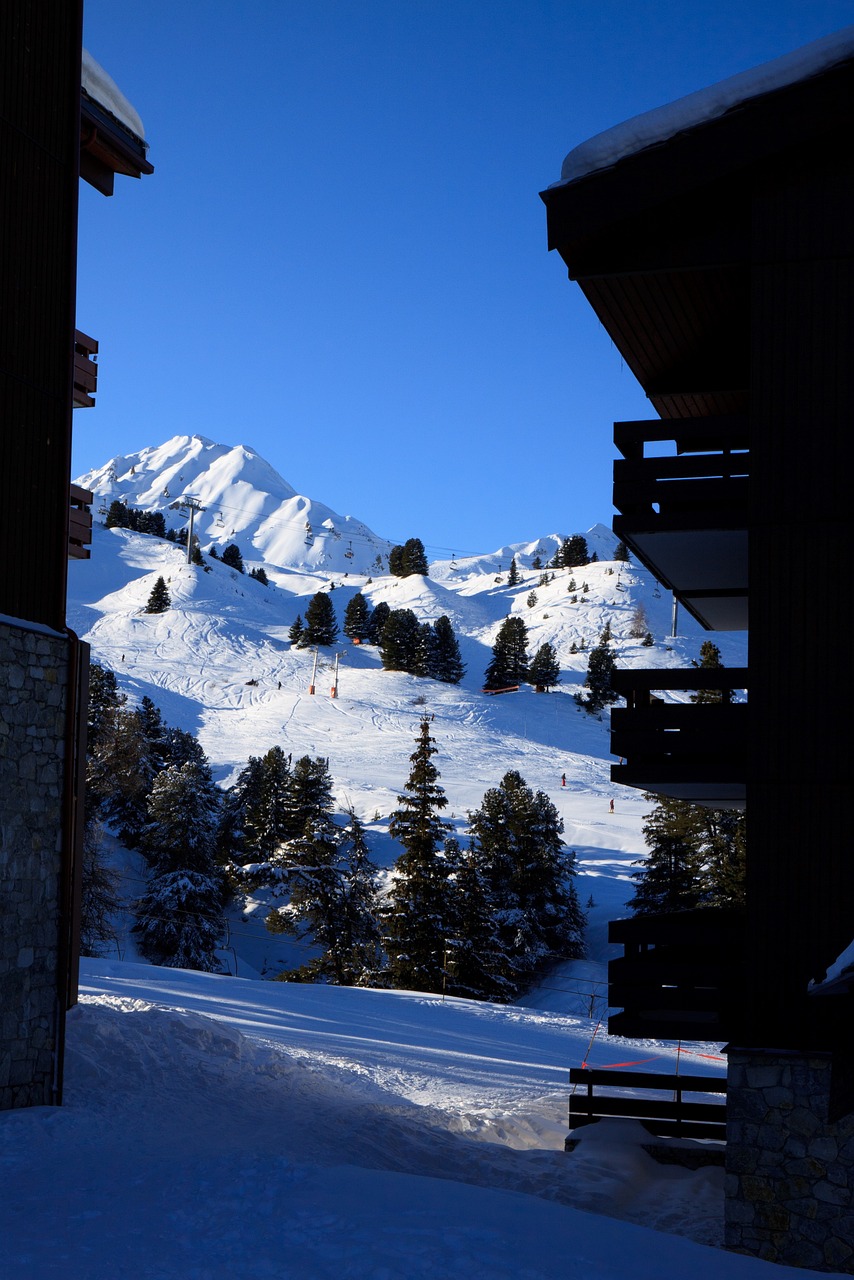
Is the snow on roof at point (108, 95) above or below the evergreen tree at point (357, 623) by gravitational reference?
below

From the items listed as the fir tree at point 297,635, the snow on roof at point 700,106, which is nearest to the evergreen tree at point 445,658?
the fir tree at point 297,635

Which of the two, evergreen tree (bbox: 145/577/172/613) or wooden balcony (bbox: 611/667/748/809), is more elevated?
evergreen tree (bbox: 145/577/172/613)

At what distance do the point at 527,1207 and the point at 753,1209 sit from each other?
187 cm

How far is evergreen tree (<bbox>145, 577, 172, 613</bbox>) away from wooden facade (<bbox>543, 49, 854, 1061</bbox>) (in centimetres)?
8614

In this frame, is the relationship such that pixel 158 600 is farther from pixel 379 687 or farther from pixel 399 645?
pixel 379 687

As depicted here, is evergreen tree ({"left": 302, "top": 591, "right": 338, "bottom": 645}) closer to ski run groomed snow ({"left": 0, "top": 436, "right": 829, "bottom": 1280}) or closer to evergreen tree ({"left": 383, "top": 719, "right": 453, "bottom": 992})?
evergreen tree ({"left": 383, "top": 719, "right": 453, "bottom": 992})

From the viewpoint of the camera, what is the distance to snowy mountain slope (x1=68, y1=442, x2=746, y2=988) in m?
55.2

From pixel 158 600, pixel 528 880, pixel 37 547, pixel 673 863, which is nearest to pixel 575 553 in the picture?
pixel 158 600

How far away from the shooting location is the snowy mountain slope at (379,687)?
5519 cm

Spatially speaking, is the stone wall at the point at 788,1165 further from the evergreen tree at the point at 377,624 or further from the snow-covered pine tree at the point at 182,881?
the evergreen tree at the point at 377,624

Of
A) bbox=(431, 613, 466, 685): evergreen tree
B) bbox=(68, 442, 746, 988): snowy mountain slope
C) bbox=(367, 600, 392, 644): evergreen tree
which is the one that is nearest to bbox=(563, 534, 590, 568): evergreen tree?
bbox=(68, 442, 746, 988): snowy mountain slope

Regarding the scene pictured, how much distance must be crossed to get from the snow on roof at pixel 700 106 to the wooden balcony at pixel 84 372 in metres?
5.88

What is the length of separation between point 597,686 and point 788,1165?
236 feet

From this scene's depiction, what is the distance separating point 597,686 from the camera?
8050 cm
